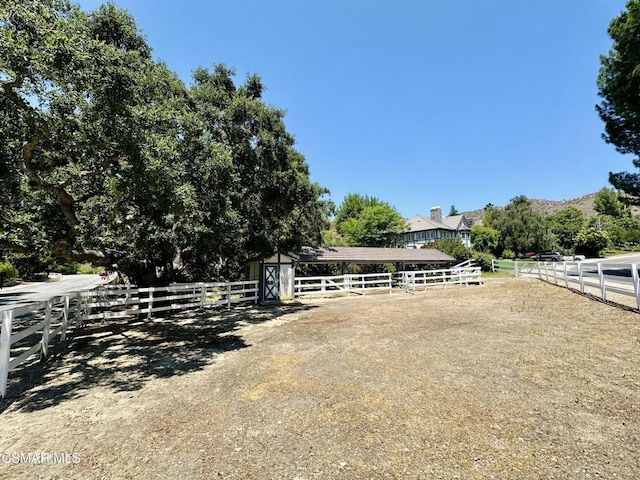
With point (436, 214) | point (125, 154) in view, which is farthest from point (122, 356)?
point (436, 214)

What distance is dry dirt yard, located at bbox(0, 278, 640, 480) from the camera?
10.0 feet

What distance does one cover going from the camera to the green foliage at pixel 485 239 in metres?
46.5

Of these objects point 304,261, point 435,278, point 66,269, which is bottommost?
point 435,278

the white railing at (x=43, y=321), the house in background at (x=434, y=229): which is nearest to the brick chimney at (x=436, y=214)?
the house in background at (x=434, y=229)

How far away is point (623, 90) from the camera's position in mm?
16422

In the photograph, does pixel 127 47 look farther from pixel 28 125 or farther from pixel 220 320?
pixel 220 320

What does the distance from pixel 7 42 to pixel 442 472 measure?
8.36 m

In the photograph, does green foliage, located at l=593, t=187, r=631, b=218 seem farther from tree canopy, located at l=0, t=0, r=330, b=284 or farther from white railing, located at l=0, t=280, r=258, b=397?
white railing, located at l=0, t=280, r=258, b=397

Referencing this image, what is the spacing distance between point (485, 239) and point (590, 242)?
1358 cm

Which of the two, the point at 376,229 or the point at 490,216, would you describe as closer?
the point at 376,229

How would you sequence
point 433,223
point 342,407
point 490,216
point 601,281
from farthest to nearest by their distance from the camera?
point 490,216 → point 433,223 → point 601,281 → point 342,407

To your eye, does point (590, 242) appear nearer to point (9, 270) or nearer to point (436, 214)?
point (436, 214)

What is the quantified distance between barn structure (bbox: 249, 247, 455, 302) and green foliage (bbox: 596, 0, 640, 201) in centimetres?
1223

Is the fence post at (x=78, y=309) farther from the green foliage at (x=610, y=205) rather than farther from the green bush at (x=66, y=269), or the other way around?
the green foliage at (x=610, y=205)
